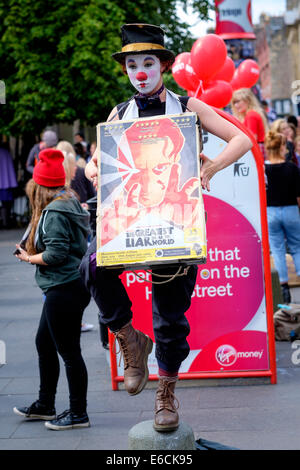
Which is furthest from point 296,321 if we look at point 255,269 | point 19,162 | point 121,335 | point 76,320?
point 19,162

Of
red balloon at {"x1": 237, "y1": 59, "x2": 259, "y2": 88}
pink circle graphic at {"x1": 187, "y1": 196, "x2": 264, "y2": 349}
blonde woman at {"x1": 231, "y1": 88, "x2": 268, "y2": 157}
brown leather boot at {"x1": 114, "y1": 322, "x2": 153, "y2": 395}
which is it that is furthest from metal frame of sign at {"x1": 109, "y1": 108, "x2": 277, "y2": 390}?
red balloon at {"x1": 237, "y1": 59, "x2": 259, "y2": 88}

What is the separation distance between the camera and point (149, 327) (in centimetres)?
566

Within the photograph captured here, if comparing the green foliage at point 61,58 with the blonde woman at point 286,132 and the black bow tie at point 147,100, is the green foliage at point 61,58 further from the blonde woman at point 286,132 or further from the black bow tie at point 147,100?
the black bow tie at point 147,100

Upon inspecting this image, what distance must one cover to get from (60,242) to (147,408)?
51.2 inches

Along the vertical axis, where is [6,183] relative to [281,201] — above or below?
below

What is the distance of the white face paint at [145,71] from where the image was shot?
3.87 meters

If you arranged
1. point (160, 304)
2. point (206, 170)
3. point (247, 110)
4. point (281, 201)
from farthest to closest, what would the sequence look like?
point (247, 110) < point (281, 201) < point (160, 304) < point (206, 170)

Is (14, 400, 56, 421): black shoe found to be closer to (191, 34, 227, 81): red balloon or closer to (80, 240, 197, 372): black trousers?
(80, 240, 197, 372): black trousers

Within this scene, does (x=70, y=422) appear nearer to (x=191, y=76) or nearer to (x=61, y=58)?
(x=191, y=76)

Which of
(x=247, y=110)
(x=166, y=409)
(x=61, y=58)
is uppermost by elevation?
(x=61, y=58)

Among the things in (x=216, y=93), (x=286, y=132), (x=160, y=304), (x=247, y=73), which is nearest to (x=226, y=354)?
(x=160, y=304)

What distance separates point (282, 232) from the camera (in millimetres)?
8430

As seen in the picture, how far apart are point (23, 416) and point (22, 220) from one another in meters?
14.7

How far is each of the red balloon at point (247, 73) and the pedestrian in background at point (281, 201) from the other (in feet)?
7.42
